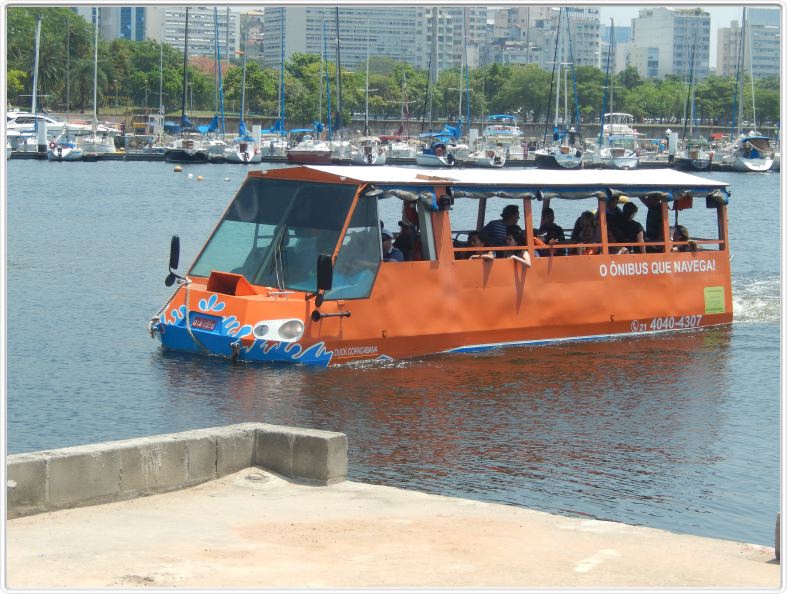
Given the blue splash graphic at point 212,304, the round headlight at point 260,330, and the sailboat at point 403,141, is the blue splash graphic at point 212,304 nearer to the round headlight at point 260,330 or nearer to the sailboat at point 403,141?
the round headlight at point 260,330

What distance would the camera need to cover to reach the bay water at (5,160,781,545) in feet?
43.3

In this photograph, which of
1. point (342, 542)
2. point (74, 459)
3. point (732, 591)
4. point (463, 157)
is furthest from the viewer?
point (463, 157)

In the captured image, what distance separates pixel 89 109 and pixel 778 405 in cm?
12598

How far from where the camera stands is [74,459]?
10.3 m

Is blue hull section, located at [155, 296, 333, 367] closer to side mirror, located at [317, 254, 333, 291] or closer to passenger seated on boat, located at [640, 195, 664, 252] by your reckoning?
side mirror, located at [317, 254, 333, 291]

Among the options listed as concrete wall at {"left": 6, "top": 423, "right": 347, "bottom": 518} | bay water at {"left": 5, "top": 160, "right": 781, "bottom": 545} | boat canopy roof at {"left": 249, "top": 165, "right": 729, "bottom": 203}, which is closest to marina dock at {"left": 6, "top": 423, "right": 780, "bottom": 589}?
concrete wall at {"left": 6, "top": 423, "right": 347, "bottom": 518}

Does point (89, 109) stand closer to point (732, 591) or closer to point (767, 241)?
point (767, 241)

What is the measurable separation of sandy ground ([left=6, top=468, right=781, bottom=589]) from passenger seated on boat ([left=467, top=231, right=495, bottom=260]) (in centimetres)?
895

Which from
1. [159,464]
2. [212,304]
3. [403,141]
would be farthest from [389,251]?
[403,141]

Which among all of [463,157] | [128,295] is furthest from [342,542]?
[463,157]

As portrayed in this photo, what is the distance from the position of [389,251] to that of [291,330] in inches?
71.3

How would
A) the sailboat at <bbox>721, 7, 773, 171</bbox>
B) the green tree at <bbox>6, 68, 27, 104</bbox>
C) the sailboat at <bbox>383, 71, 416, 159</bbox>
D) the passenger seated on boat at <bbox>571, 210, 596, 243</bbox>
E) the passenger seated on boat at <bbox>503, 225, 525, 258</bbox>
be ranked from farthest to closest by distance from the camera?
the green tree at <bbox>6, 68, 27, 104</bbox> < the sailboat at <bbox>383, 71, 416, 159</bbox> < the sailboat at <bbox>721, 7, 773, 171</bbox> < the passenger seated on boat at <bbox>571, 210, 596, 243</bbox> < the passenger seated on boat at <bbox>503, 225, 525, 258</bbox>

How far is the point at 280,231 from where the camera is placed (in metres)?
18.8

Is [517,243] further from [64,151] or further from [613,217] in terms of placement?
[64,151]
